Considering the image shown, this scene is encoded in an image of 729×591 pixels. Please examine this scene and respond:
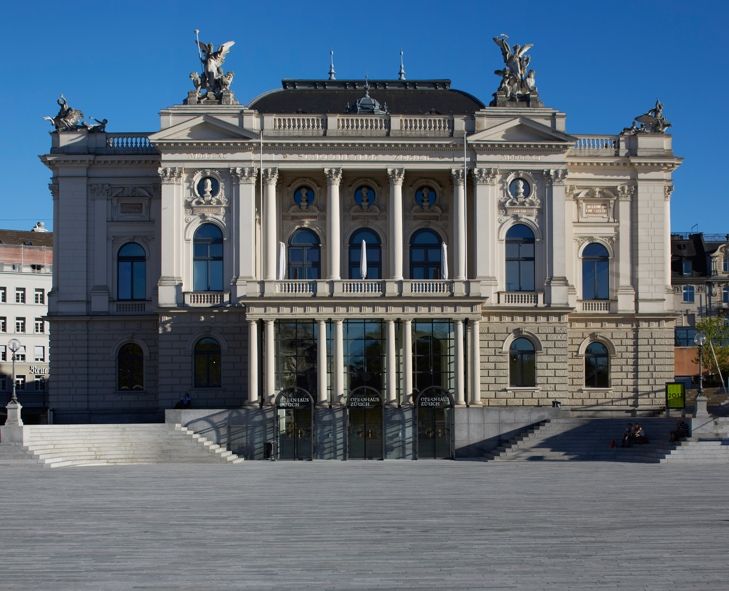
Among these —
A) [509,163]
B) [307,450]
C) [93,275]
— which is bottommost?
[307,450]

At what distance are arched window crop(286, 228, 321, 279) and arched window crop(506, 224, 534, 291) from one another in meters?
11.0

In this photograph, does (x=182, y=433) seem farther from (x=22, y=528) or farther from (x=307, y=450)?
(x=22, y=528)

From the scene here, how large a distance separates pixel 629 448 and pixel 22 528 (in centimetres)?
4045

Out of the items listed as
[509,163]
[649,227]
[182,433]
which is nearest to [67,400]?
[182,433]

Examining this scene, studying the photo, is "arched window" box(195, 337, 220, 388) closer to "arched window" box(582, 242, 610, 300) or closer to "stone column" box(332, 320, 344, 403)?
"stone column" box(332, 320, 344, 403)

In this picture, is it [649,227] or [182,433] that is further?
[649,227]

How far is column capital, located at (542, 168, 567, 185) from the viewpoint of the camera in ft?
251

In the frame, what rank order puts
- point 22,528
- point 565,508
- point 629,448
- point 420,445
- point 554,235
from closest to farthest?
1. point 22,528
2. point 565,508
3. point 629,448
4. point 420,445
5. point 554,235

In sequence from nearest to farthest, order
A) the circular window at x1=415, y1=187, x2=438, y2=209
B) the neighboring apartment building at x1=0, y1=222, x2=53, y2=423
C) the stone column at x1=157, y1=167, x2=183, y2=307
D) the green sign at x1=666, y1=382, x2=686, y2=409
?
the green sign at x1=666, y1=382, x2=686, y2=409 < the stone column at x1=157, y1=167, x2=183, y2=307 < the circular window at x1=415, y1=187, x2=438, y2=209 < the neighboring apartment building at x1=0, y1=222, x2=53, y2=423

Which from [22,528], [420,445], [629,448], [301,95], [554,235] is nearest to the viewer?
[22,528]

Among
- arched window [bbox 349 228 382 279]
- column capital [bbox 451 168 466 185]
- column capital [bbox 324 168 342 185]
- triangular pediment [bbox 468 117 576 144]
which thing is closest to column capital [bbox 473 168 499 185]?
column capital [bbox 451 168 466 185]

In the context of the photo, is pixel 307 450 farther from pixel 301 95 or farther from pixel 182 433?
pixel 301 95

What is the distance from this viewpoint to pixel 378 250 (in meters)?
78.8

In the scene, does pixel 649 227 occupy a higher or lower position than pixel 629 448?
higher
